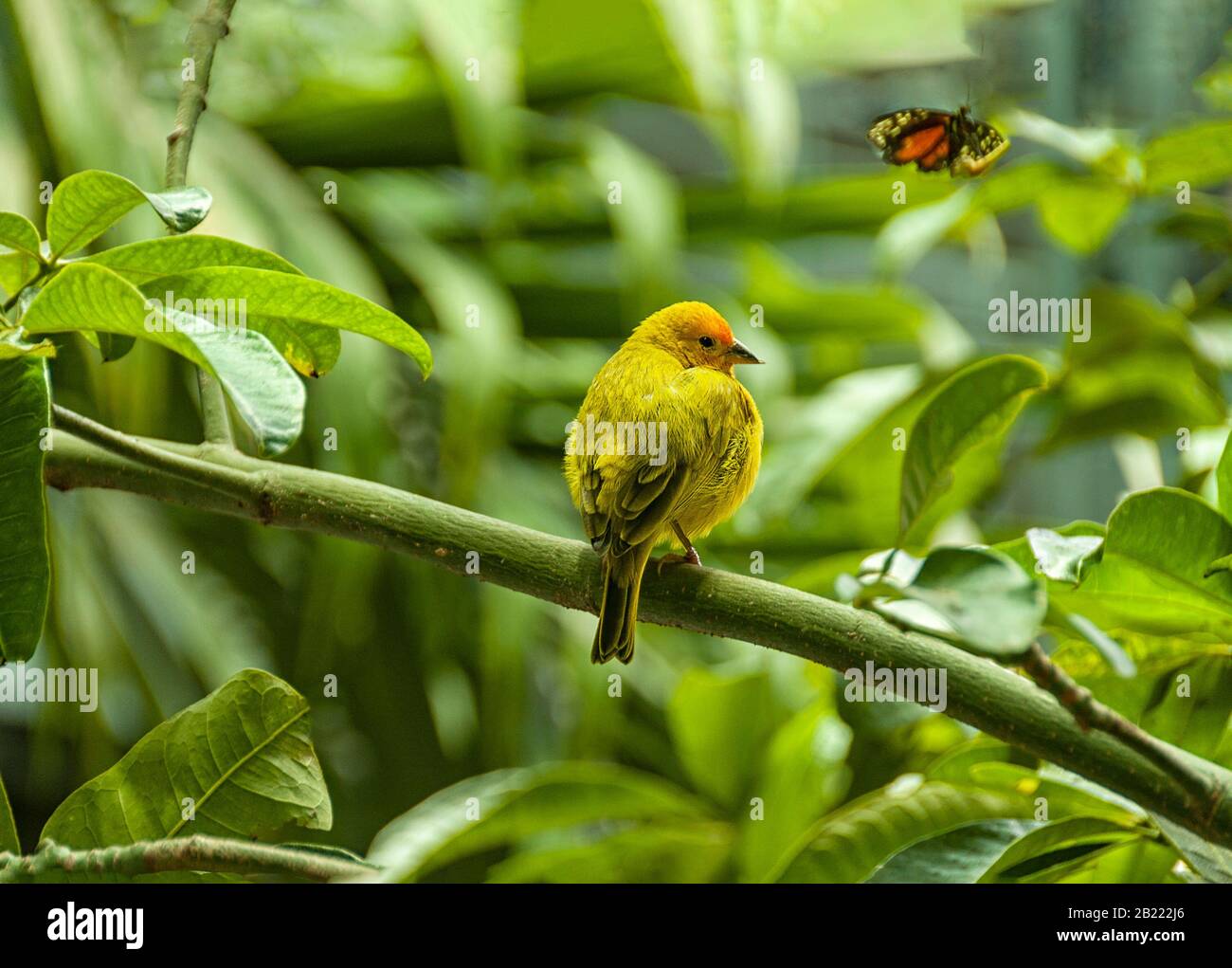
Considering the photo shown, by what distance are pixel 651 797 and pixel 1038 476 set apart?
1257mm

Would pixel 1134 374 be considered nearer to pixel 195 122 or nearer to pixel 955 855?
pixel 955 855

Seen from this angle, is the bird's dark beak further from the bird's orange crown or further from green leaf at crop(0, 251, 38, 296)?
green leaf at crop(0, 251, 38, 296)

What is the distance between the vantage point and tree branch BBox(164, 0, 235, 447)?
38 cm

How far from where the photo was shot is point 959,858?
0.45 meters

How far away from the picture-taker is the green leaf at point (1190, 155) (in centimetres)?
69

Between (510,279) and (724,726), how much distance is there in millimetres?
1079

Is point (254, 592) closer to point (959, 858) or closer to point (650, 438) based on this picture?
point (650, 438)

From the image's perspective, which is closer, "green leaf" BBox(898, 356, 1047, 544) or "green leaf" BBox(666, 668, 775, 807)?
"green leaf" BBox(898, 356, 1047, 544)

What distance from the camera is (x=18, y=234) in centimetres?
36
